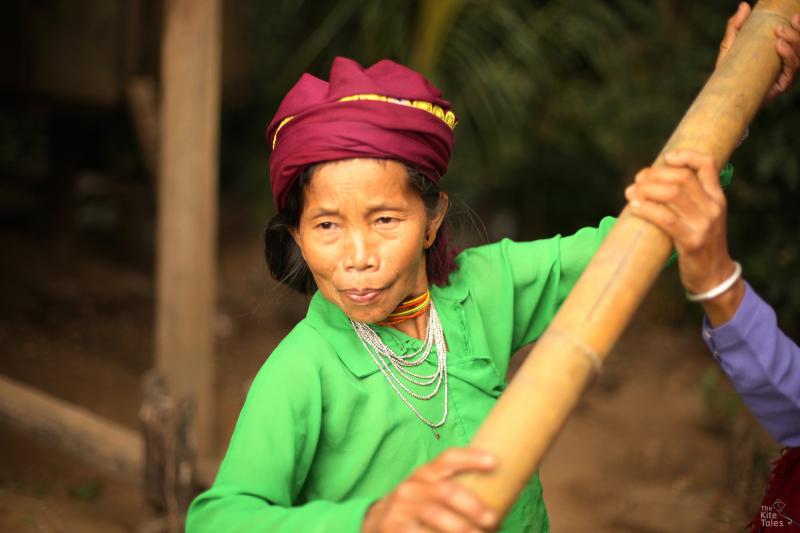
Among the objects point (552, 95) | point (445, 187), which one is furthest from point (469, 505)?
point (552, 95)

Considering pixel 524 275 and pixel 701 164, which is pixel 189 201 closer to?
pixel 524 275

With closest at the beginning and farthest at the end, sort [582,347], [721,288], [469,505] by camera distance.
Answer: [469,505]
[582,347]
[721,288]

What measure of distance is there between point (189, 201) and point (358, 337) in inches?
103

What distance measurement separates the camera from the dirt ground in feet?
13.7

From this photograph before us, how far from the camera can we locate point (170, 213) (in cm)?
399

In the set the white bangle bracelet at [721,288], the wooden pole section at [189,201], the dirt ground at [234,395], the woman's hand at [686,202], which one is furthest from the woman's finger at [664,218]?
the wooden pole section at [189,201]

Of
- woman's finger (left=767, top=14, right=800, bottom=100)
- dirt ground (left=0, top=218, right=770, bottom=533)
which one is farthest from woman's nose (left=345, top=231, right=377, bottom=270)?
dirt ground (left=0, top=218, right=770, bottom=533)

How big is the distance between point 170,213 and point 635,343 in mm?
3829

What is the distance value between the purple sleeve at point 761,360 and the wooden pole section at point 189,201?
2831 mm

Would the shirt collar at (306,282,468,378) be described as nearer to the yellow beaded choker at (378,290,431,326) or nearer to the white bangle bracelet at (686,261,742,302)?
the yellow beaded choker at (378,290,431,326)

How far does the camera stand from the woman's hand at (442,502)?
96cm

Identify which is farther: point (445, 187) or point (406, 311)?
point (445, 187)

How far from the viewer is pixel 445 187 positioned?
5.88 metres

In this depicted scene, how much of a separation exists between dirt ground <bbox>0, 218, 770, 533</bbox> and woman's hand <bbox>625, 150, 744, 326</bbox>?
2548 millimetres
